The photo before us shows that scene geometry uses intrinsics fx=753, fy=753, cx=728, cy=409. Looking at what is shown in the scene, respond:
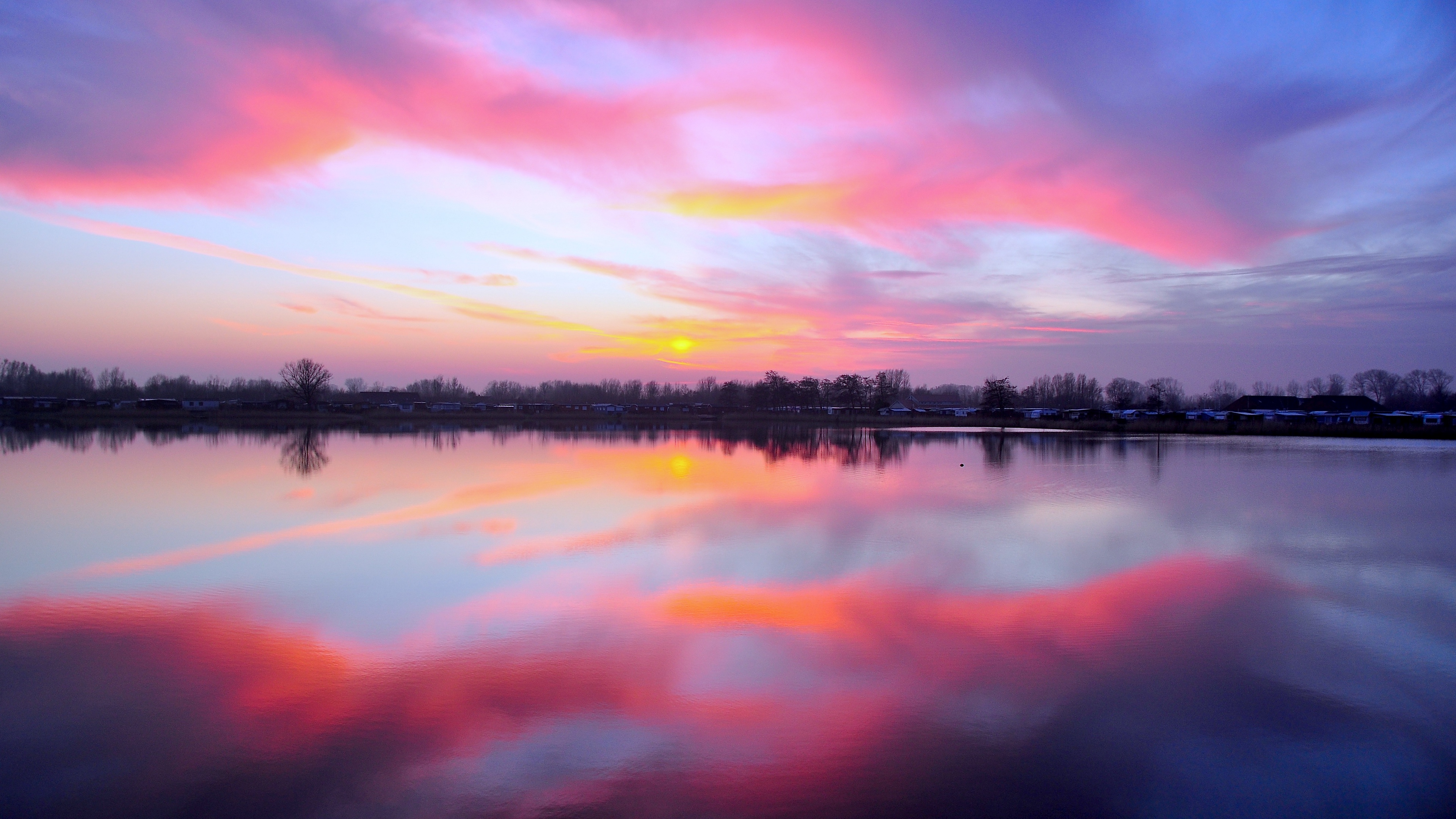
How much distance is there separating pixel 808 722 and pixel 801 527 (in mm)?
8520

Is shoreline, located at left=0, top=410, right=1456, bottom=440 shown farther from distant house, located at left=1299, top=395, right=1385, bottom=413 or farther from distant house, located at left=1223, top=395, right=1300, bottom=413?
distant house, located at left=1299, top=395, right=1385, bottom=413

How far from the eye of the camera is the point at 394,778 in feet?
17.2

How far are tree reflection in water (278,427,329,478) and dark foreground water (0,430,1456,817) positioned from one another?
23.1ft

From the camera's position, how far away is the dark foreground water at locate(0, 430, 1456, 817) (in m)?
5.16

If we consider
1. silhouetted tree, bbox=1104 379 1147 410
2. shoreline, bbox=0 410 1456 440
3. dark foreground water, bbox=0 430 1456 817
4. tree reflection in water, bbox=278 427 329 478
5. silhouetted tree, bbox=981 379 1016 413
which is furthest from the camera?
silhouetted tree, bbox=1104 379 1147 410

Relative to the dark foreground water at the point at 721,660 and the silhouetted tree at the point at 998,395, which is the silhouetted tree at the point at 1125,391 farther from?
the dark foreground water at the point at 721,660

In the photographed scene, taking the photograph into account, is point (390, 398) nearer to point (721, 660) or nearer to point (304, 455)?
point (304, 455)

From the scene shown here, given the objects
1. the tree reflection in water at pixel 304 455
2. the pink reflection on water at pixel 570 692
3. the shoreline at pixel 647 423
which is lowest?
the pink reflection on water at pixel 570 692

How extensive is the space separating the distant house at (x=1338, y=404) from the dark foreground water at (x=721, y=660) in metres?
103

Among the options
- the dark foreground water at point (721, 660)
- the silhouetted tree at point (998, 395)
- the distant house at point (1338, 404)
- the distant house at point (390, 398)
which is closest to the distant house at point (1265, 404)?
the distant house at point (1338, 404)

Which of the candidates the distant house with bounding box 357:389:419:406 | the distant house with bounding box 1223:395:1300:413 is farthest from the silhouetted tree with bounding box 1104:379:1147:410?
the distant house with bounding box 357:389:419:406

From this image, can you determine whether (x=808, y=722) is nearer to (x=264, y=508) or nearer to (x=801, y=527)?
(x=801, y=527)

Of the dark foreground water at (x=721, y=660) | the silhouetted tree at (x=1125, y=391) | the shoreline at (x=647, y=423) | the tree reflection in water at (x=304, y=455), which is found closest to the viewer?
the dark foreground water at (x=721, y=660)

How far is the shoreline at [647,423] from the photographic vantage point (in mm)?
51562
